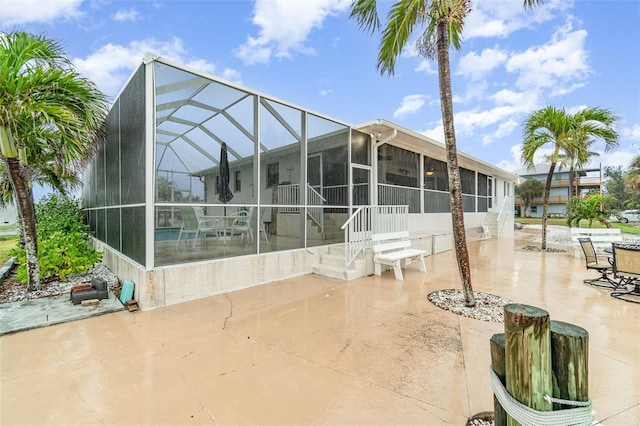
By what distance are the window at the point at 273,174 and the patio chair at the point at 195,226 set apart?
1382mm

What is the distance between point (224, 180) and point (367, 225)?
3.35m

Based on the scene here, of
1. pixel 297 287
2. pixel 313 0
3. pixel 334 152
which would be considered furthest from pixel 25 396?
pixel 313 0

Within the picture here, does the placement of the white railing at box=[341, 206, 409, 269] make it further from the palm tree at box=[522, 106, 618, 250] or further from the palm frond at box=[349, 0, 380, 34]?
the palm tree at box=[522, 106, 618, 250]

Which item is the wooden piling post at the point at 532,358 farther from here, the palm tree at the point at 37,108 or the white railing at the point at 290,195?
the palm tree at the point at 37,108

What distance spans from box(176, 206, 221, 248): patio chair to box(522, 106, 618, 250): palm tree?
10.3 metres

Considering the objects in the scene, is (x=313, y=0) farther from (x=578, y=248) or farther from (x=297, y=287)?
(x=578, y=248)

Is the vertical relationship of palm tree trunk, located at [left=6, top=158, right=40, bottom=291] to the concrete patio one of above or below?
above

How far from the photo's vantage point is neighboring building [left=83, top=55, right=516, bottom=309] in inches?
175

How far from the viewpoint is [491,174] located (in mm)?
16609

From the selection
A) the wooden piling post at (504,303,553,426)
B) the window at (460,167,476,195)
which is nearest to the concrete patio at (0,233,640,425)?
the wooden piling post at (504,303,553,426)

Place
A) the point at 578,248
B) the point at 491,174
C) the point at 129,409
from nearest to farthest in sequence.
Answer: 1. the point at 129,409
2. the point at 578,248
3. the point at 491,174

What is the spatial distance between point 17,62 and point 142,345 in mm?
4525

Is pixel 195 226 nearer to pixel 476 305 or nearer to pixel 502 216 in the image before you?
pixel 476 305

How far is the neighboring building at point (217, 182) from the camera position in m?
4.45
